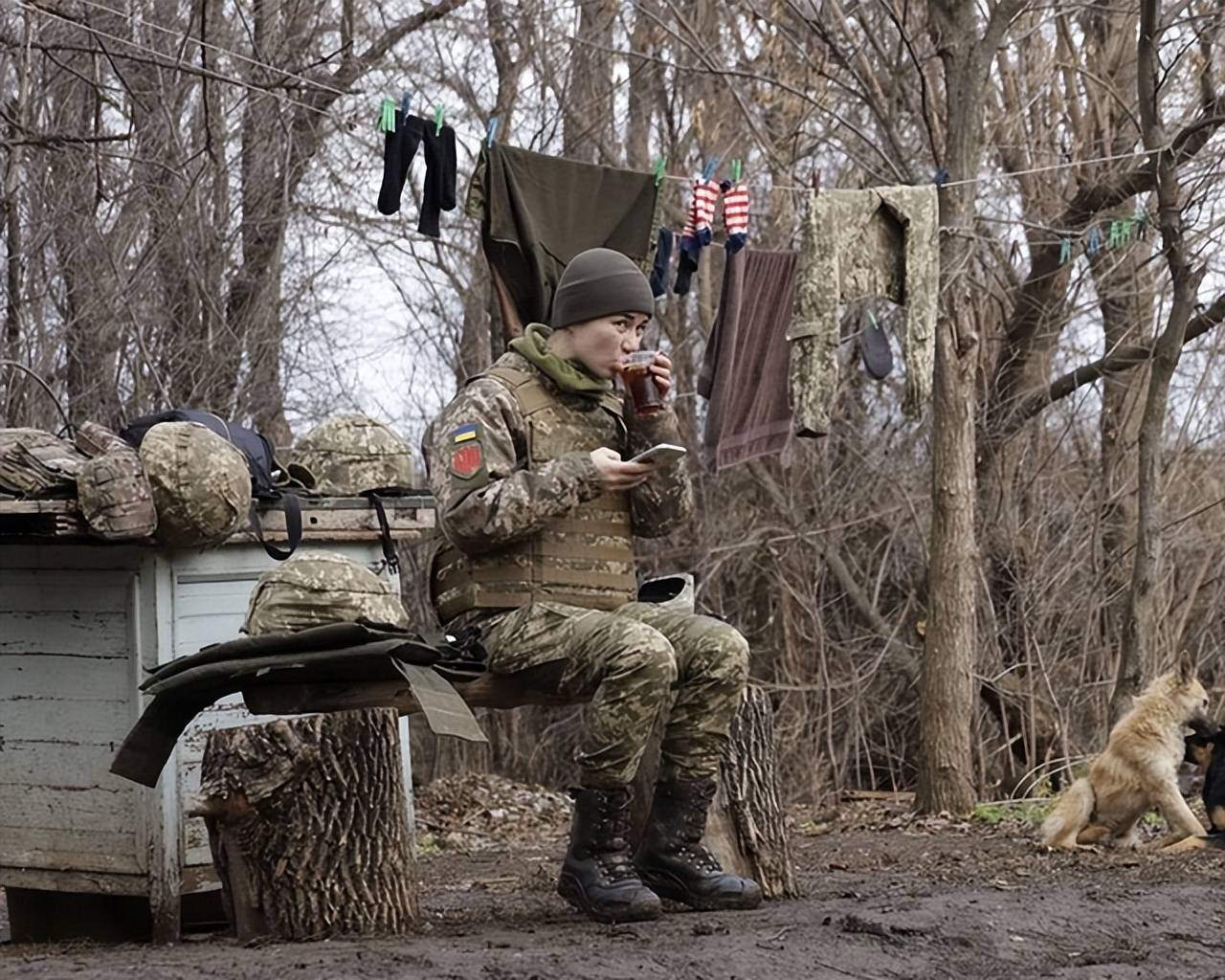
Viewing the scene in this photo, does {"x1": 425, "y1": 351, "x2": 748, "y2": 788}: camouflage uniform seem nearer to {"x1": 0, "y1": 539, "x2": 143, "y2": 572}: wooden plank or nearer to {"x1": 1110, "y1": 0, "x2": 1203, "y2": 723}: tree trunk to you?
{"x1": 0, "y1": 539, "x2": 143, "y2": 572}: wooden plank

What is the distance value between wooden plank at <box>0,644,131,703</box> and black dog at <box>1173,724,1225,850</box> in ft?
15.5

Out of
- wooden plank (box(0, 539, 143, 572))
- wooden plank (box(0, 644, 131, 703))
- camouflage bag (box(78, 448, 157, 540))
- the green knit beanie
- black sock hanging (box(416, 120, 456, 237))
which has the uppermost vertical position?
black sock hanging (box(416, 120, 456, 237))

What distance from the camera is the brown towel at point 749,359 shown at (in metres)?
9.81

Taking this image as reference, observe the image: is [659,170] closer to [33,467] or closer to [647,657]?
[33,467]

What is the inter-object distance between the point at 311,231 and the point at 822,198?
22.0ft

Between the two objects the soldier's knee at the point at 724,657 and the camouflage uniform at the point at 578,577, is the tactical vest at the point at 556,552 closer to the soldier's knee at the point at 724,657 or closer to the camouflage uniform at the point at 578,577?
the camouflage uniform at the point at 578,577

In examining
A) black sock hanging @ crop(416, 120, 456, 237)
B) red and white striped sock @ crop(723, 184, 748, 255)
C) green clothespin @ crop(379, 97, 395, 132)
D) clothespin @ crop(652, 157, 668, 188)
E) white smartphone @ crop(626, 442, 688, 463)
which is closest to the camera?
white smartphone @ crop(626, 442, 688, 463)

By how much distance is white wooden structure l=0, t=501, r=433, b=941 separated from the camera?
661 cm

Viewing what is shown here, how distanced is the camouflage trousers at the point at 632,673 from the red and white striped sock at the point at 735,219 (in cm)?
420

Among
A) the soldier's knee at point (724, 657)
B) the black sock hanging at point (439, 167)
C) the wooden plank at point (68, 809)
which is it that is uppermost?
the black sock hanging at point (439, 167)

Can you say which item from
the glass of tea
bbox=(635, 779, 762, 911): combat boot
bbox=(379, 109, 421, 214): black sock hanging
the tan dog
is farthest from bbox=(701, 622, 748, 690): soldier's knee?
bbox=(379, 109, 421, 214): black sock hanging

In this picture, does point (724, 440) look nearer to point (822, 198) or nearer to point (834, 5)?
point (822, 198)

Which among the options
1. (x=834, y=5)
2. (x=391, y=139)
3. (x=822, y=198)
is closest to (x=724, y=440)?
(x=822, y=198)

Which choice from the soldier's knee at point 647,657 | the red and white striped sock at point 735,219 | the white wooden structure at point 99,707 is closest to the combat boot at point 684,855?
the soldier's knee at point 647,657
